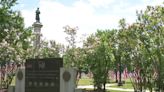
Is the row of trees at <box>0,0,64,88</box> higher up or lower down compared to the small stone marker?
higher up

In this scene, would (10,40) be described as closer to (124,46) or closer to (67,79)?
(124,46)

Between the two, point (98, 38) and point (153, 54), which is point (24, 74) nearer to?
point (153, 54)

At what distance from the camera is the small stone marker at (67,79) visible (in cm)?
1491

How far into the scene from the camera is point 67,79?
14938mm

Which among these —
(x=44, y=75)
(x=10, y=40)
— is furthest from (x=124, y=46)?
(x=44, y=75)

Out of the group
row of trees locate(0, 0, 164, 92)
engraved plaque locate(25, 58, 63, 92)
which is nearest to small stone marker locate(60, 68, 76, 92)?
engraved plaque locate(25, 58, 63, 92)

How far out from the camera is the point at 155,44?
24.0 meters

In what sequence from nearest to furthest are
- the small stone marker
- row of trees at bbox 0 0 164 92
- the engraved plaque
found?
1. the small stone marker
2. the engraved plaque
3. row of trees at bbox 0 0 164 92

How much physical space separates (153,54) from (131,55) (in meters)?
5.35

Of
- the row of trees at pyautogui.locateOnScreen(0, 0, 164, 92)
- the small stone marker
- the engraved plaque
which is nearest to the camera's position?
the small stone marker

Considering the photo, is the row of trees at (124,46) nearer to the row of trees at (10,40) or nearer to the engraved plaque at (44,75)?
the row of trees at (10,40)

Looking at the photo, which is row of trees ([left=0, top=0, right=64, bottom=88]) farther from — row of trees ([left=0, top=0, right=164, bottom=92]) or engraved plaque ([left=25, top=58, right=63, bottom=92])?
engraved plaque ([left=25, top=58, right=63, bottom=92])

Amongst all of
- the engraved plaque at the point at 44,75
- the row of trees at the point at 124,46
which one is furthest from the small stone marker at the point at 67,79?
the row of trees at the point at 124,46

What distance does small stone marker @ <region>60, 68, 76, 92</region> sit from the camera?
14.9m
